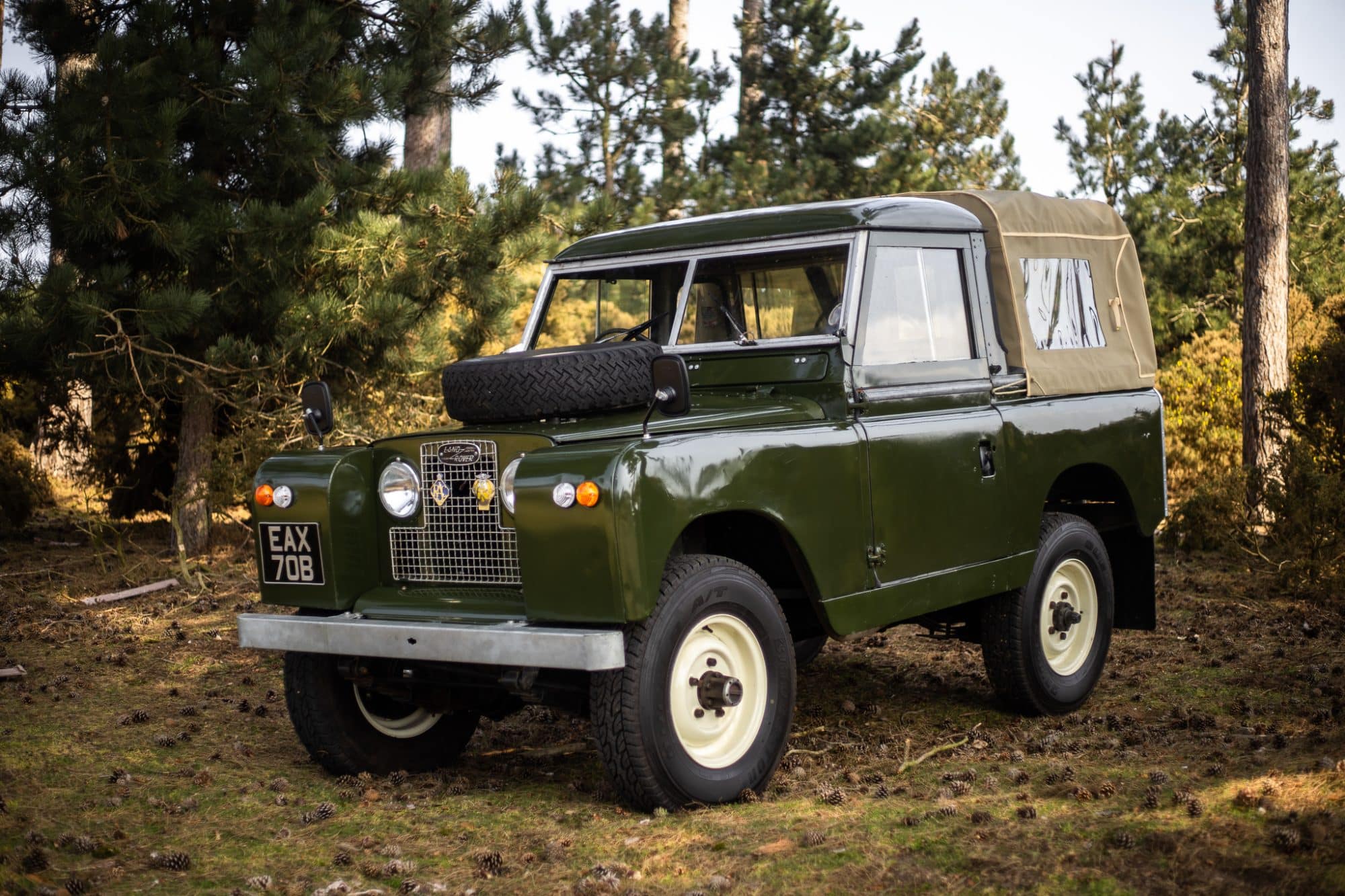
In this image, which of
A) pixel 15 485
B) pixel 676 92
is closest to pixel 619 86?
pixel 676 92

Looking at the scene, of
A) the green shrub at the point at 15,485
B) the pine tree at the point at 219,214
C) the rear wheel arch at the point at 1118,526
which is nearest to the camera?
the rear wheel arch at the point at 1118,526

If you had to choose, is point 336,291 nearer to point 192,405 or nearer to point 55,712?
point 192,405

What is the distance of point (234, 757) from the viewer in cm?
577

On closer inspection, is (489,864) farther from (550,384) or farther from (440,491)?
(550,384)

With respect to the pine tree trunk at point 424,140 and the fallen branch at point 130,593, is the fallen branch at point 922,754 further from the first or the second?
the pine tree trunk at point 424,140

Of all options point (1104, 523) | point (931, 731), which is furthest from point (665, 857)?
point (1104, 523)

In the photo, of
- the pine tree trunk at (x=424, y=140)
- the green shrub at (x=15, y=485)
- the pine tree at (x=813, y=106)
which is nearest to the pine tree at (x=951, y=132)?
the pine tree at (x=813, y=106)

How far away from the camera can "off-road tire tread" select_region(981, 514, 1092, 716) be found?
6.27 meters

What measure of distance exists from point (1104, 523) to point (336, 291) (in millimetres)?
6624

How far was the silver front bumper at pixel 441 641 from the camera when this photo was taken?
431cm

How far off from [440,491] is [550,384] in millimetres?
594

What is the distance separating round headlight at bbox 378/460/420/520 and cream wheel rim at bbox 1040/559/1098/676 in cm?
311

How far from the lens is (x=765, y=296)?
592cm

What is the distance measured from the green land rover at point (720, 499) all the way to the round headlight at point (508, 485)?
0.10 feet
